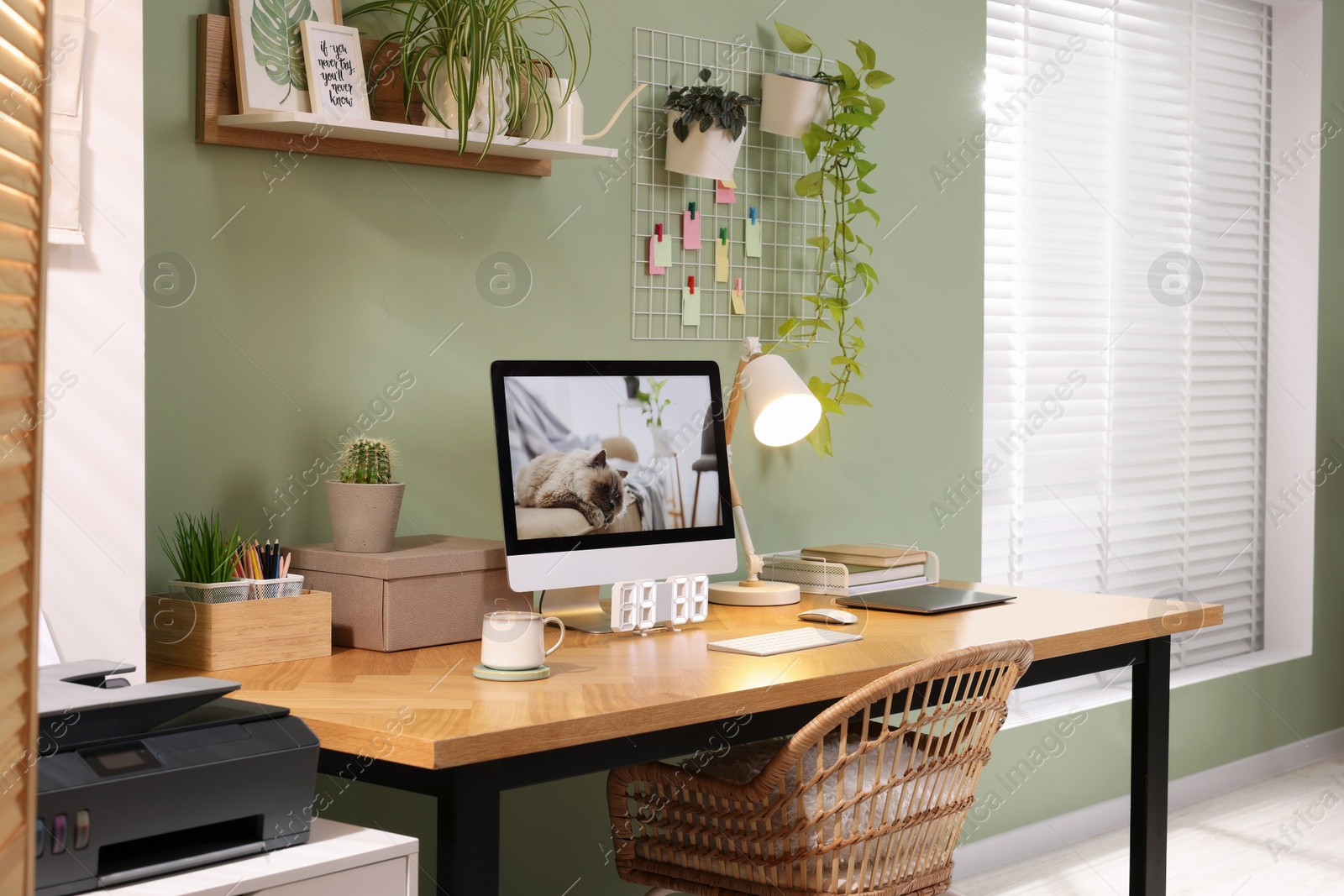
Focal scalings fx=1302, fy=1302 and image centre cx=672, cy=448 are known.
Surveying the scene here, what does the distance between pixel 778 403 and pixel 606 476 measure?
471 mm

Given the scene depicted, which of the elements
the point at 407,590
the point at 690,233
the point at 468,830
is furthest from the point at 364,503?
the point at 690,233

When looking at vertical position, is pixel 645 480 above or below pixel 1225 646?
above

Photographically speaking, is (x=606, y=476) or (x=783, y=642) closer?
(x=783, y=642)

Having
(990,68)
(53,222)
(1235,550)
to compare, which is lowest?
(1235,550)

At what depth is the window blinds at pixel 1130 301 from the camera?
11.5ft

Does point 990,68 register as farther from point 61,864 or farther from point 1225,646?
point 61,864

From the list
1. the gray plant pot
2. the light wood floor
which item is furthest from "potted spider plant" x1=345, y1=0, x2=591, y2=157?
the light wood floor

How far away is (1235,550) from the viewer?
166 inches

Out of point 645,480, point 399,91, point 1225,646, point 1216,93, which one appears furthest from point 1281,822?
point 399,91

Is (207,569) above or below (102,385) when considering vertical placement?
below

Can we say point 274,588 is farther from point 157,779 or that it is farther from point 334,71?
point 334,71

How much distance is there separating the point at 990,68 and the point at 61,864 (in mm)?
2971

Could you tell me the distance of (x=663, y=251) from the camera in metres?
2.64

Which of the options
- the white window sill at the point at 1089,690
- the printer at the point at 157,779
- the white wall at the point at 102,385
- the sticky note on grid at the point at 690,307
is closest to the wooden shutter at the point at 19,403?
the printer at the point at 157,779
